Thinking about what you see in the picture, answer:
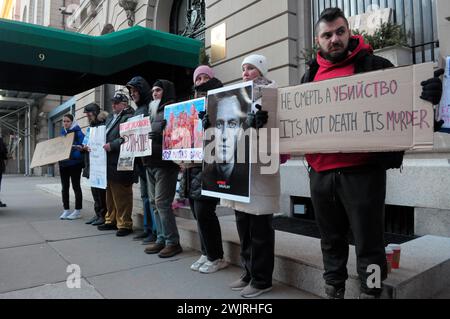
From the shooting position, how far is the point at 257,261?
297 centimetres

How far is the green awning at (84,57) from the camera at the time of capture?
25.0 ft

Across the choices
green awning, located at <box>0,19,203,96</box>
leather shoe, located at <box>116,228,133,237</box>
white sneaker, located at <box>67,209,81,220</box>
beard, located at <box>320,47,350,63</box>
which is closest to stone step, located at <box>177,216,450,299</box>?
beard, located at <box>320,47,350,63</box>

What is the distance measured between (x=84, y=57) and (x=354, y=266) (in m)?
7.47

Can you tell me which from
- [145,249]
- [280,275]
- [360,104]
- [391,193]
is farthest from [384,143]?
[145,249]

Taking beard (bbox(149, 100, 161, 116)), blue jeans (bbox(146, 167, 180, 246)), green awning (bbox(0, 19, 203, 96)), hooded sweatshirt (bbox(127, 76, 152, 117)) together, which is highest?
green awning (bbox(0, 19, 203, 96))

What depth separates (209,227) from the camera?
3.59 meters

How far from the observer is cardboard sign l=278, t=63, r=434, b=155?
2180 mm

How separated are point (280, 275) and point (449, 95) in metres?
2.04

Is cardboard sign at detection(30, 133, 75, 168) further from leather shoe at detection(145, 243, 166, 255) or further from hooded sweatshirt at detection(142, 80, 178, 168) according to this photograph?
leather shoe at detection(145, 243, 166, 255)

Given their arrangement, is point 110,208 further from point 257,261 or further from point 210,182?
point 257,261

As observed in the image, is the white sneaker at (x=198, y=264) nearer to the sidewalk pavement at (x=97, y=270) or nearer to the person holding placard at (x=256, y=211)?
the sidewalk pavement at (x=97, y=270)

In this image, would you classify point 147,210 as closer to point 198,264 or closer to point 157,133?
point 157,133

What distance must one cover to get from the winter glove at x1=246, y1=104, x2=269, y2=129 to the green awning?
6.50 m

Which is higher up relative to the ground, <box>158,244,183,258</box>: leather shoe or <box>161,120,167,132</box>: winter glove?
<box>161,120,167,132</box>: winter glove
